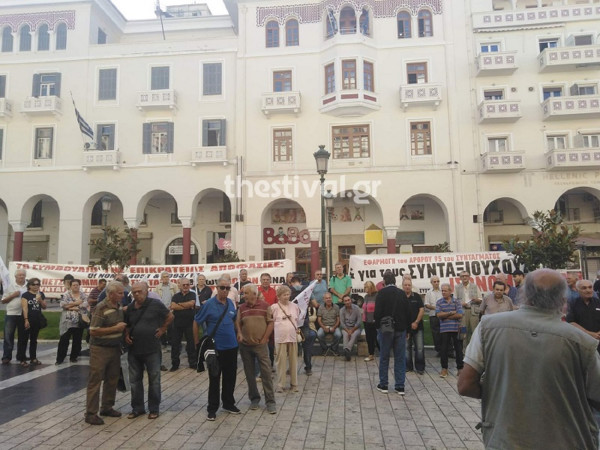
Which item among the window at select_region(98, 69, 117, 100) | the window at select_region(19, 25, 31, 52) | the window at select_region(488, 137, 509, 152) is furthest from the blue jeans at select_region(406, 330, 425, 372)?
the window at select_region(19, 25, 31, 52)

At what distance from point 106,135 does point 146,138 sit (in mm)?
2575

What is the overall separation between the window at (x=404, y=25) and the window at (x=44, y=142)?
21.7 metres

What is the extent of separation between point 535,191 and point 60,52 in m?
28.9

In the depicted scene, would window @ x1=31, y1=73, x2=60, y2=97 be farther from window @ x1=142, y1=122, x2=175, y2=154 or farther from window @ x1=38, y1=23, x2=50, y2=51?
window @ x1=142, y1=122, x2=175, y2=154

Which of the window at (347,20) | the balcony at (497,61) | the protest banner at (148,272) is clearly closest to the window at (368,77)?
the window at (347,20)

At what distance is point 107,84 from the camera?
87.9 ft

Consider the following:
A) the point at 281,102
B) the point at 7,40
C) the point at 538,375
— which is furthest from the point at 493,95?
the point at 7,40

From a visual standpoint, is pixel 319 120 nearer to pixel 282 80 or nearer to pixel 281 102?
pixel 281 102

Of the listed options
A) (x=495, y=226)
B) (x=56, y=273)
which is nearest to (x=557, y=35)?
(x=495, y=226)

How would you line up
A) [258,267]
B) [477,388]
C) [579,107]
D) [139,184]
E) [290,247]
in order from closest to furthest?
[477,388], [258,267], [579,107], [139,184], [290,247]

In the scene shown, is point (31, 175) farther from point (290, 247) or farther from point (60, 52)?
point (290, 247)

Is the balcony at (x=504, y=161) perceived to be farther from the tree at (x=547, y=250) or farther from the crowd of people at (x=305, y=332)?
the crowd of people at (x=305, y=332)

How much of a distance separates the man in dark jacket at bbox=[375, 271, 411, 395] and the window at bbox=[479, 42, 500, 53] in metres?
22.4

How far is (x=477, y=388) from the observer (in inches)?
112
